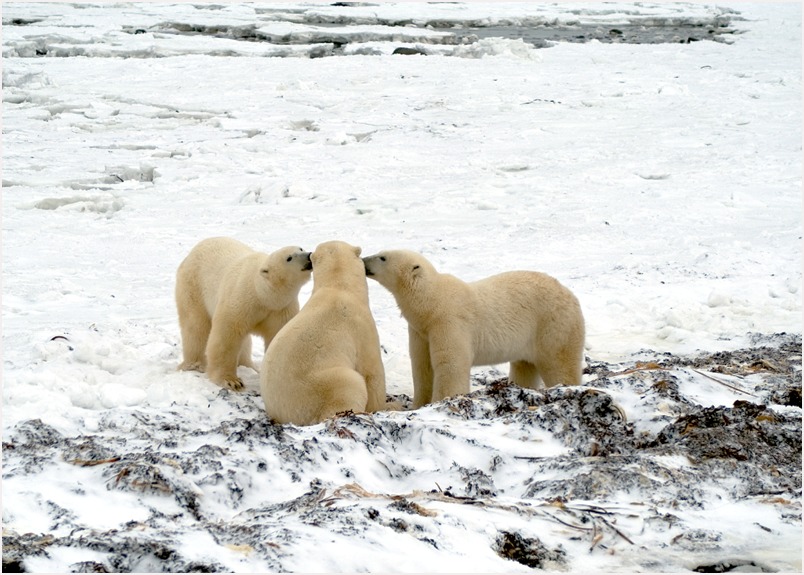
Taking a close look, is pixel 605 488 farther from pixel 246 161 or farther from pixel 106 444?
pixel 246 161

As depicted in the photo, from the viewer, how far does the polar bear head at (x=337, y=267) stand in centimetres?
582

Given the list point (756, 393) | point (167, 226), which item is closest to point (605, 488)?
point (756, 393)

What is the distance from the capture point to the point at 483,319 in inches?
237

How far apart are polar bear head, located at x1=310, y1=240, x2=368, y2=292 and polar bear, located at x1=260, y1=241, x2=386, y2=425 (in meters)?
0.01

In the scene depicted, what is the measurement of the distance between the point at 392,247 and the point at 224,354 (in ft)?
14.0

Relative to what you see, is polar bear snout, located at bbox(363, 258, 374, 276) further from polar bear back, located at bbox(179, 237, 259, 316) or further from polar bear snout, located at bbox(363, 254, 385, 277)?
polar bear back, located at bbox(179, 237, 259, 316)

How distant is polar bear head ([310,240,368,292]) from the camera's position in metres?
5.82

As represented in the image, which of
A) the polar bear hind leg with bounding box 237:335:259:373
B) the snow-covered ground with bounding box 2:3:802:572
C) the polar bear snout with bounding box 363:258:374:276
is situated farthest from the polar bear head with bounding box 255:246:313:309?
the polar bear hind leg with bounding box 237:335:259:373

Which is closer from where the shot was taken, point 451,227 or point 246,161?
point 451,227

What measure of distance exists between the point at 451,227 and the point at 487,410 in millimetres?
6430

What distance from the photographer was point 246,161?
1407 centimetres

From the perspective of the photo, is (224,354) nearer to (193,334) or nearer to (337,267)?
(193,334)

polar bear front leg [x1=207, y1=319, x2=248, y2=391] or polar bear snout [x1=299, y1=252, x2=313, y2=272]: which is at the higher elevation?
polar bear snout [x1=299, y1=252, x2=313, y2=272]

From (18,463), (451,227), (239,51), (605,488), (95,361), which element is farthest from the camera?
(239,51)
